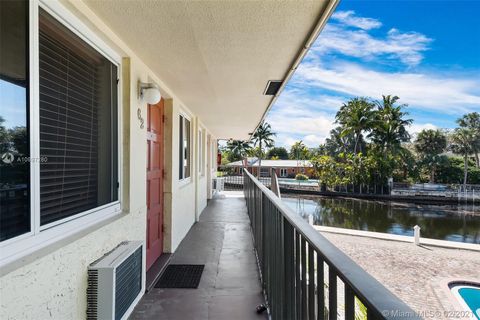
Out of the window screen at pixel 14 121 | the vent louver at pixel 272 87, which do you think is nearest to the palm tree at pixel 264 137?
the vent louver at pixel 272 87

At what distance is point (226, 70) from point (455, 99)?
6773 centimetres

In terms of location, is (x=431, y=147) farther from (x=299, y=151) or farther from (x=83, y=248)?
(x=83, y=248)

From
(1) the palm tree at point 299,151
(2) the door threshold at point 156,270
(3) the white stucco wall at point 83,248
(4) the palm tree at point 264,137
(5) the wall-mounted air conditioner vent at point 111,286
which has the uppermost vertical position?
(4) the palm tree at point 264,137

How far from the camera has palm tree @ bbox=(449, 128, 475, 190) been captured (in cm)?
3494

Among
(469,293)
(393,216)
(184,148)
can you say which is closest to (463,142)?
(393,216)

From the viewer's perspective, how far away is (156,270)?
323cm

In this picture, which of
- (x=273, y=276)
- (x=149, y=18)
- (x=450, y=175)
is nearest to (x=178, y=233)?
(x=273, y=276)

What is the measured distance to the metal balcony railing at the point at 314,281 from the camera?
2.13 feet

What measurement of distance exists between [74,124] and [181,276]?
6.86 feet

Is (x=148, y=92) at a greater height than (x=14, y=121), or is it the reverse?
(x=148, y=92)

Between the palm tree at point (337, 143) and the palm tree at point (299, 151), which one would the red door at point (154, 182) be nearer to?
the palm tree at point (337, 143)

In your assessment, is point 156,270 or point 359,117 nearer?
point 156,270

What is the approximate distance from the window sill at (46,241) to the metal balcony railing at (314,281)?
1145mm

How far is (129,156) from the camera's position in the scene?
2.35 m
